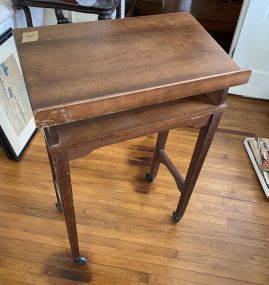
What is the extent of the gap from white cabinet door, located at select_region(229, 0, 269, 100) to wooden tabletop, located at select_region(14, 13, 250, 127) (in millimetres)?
981

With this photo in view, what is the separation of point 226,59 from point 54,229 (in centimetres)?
98

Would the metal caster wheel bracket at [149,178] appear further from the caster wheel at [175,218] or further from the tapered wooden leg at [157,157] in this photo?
the caster wheel at [175,218]

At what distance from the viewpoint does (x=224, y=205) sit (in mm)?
1354

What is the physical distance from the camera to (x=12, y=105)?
4.58ft

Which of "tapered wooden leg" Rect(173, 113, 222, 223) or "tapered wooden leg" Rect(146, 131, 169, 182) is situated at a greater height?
"tapered wooden leg" Rect(173, 113, 222, 223)

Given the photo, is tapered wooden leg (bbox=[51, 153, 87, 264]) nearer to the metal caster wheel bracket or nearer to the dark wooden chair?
the metal caster wheel bracket

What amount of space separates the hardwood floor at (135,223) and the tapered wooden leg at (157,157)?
4 cm

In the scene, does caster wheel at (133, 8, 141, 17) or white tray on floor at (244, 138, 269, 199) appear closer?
white tray on floor at (244, 138, 269, 199)

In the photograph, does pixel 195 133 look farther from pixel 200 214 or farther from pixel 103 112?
pixel 103 112

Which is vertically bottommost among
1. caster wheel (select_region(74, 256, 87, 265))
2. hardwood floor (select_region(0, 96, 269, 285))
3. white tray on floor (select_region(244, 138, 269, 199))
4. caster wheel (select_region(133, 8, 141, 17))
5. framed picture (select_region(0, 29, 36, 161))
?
hardwood floor (select_region(0, 96, 269, 285))

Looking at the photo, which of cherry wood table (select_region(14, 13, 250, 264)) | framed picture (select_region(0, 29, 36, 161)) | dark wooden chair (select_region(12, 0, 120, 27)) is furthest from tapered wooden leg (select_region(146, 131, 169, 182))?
framed picture (select_region(0, 29, 36, 161))

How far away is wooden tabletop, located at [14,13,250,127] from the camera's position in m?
0.60

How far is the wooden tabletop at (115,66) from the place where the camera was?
23.4 inches

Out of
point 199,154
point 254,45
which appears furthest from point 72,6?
point 254,45
